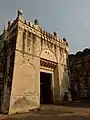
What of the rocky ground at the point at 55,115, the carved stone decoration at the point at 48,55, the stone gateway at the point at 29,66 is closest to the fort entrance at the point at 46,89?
the stone gateway at the point at 29,66

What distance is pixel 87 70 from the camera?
1694cm

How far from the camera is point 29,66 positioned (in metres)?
9.95

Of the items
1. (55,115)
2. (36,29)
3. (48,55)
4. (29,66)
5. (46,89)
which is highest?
(36,29)

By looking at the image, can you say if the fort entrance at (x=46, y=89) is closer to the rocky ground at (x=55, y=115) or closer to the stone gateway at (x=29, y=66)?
the stone gateway at (x=29, y=66)

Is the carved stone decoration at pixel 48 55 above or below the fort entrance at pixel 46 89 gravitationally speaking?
above

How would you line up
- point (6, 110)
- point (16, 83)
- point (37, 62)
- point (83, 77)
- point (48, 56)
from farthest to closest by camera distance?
point (83, 77) → point (48, 56) → point (37, 62) → point (16, 83) → point (6, 110)

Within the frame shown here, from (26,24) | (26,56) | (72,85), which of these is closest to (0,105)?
(26,56)

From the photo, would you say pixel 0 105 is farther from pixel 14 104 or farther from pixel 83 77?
pixel 83 77

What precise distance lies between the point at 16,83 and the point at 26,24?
4936 millimetres

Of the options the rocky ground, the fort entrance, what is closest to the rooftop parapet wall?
the fort entrance

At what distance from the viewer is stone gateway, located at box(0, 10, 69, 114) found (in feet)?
28.6

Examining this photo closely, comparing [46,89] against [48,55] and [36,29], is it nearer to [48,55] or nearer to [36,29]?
[48,55]

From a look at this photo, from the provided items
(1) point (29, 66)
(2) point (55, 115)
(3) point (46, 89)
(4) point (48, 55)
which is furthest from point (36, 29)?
(2) point (55, 115)

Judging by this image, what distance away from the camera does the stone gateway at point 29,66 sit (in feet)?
28.6
